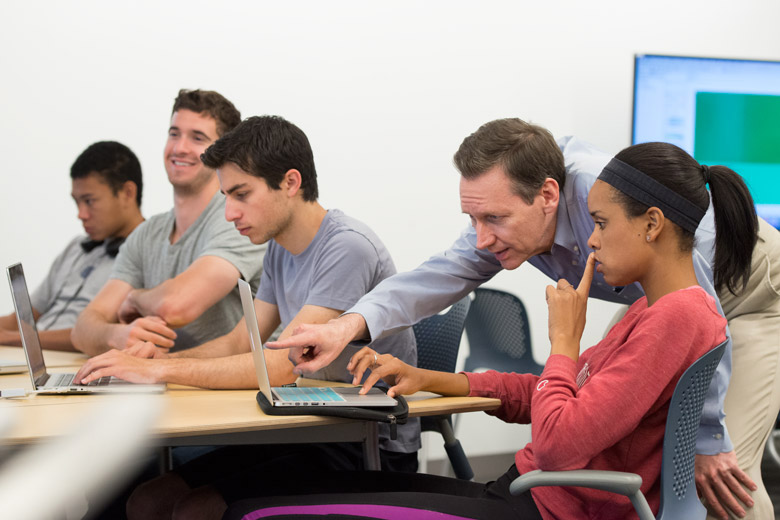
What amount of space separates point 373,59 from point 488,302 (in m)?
1.31

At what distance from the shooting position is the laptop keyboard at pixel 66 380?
1.69m

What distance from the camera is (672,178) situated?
1264 millimetres

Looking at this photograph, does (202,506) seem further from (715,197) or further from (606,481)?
(715,197)

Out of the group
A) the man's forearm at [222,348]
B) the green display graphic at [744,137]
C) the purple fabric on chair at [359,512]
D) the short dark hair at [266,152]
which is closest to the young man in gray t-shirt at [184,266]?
the man's forearm at [222,348]

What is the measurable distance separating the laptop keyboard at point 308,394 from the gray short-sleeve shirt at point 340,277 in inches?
10.8

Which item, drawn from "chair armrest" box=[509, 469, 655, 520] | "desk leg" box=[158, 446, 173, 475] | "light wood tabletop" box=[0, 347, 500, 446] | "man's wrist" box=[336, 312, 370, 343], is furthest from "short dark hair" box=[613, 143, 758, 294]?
"desk leg" box=[158, 446, 173, 475]

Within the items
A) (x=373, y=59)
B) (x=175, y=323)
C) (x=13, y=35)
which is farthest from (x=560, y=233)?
(x=13, y=35)

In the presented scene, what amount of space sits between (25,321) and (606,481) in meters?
1.34

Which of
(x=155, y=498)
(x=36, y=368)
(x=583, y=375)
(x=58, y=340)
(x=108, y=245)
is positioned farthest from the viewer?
(x=108, y=245)

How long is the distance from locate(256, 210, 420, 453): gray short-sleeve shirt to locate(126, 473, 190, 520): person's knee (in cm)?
43

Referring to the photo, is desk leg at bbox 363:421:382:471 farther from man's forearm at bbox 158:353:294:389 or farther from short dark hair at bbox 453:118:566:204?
short dark hair at bbox 453:118:566:204

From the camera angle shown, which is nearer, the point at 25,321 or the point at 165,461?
the point at 25,321

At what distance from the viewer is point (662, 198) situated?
4.12 ft

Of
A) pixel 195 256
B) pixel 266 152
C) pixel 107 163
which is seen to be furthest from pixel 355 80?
pixel 266 152
